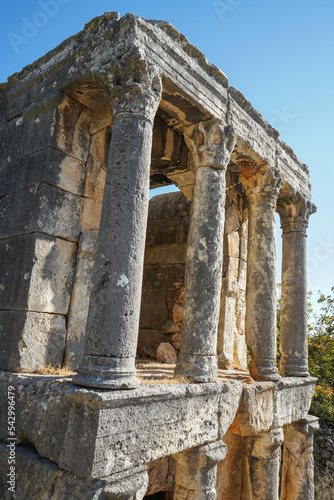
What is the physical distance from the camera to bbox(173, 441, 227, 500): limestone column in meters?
4.73

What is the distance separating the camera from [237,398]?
5.44 m

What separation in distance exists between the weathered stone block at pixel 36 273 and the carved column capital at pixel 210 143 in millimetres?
2293

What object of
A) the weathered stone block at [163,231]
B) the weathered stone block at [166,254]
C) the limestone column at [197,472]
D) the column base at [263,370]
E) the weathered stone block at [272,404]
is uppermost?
the weathered stone block at [163,231]

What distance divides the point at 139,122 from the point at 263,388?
14.2 ft

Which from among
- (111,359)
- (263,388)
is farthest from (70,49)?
(263,388)

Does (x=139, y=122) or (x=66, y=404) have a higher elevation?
(x=139, y=122)

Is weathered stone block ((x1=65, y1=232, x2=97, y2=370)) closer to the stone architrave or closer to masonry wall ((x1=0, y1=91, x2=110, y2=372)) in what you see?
masonry wall ((x1=0, y1=91, x2=110, y2=372))

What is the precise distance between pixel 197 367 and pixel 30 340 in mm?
2080

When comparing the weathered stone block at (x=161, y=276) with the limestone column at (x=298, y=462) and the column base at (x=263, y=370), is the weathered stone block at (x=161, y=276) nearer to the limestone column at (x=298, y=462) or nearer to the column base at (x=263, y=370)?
the column base at (x=263, y=370)

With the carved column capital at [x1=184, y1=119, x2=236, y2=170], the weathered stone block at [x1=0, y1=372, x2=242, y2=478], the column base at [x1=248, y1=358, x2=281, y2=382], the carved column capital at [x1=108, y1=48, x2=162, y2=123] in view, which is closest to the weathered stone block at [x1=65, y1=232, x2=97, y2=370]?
the weathered stone block at [x1=0, y1=372, x2=242, y2=478]

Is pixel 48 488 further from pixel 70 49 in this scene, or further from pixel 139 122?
pixel 70 49

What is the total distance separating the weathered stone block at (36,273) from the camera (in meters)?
4.66

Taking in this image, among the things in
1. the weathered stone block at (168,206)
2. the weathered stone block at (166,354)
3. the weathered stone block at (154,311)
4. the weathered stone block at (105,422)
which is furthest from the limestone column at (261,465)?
the weathered stone block at (168,206)

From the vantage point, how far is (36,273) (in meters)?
4.68
